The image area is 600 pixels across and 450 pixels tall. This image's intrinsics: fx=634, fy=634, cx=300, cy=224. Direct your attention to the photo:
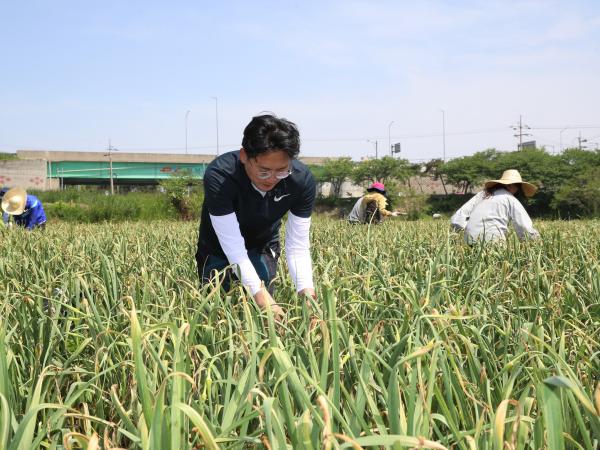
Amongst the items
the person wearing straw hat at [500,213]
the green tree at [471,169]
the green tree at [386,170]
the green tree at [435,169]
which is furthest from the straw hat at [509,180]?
the green tree at [435,169]

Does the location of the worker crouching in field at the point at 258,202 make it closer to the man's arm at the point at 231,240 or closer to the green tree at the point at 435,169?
the man's arm at the point at 231,240

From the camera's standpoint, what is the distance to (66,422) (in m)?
1.49

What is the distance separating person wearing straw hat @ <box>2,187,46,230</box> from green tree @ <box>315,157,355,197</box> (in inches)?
1429

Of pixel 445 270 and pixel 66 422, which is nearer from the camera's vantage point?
pixel 66 422

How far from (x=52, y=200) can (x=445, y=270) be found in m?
29.0

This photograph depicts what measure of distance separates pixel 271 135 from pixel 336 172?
139 feet

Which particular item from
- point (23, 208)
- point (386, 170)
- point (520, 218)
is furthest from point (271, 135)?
point (386, 170)

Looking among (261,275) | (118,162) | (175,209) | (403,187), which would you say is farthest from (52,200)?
(261,275)

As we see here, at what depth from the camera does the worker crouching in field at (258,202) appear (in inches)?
86.0

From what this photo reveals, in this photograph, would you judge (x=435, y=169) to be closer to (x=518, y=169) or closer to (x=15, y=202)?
(x=518, y=169)

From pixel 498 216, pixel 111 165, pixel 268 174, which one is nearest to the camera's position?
pixel 268 174

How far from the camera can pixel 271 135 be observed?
2.15 meters

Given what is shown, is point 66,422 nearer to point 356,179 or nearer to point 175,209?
point 175,209

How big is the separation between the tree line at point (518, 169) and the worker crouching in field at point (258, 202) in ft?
87.1
